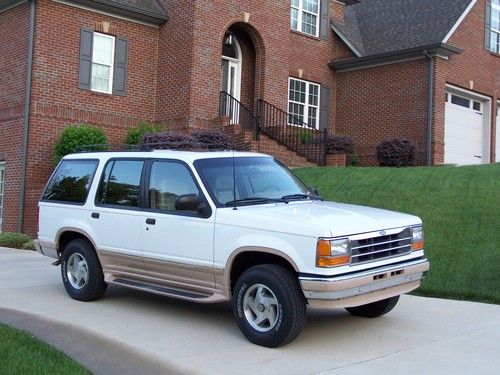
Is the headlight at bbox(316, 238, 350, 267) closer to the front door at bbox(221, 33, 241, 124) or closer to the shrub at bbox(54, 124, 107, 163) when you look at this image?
the shrub at bbox(54, 124, 107, 163)

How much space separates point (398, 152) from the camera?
62.8 feet

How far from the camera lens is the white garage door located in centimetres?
2209

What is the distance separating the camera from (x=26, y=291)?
29.1 ft

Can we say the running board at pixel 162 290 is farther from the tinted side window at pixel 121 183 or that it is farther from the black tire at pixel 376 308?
the black tire at pixel 376 308

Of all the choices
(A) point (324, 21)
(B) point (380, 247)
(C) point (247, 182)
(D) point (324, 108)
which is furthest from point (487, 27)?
(B) point (380, 247)

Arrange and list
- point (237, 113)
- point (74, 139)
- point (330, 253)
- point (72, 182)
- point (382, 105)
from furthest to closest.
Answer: point (382, 105) < point (237, 113) < point (74, 139) < point (72, 182) < point (330, 253)

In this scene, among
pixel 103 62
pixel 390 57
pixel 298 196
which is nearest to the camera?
pixel 298 196

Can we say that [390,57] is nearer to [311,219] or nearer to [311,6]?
[311,6]

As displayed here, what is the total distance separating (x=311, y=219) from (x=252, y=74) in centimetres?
1501

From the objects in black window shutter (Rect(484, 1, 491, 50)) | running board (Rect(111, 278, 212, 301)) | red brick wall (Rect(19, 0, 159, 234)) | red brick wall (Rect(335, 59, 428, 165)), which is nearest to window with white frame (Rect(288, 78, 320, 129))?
red brick wall (Rect(335, 59, 428, 165))

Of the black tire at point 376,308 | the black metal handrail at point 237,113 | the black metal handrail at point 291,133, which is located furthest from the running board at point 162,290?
the black metal handrail at point 291,133

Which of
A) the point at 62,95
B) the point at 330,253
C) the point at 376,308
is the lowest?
the point at 376,308

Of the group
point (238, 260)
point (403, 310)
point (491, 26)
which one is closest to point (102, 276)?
point (238, 260)

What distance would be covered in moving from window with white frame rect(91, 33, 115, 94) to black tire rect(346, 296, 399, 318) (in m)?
12.0
